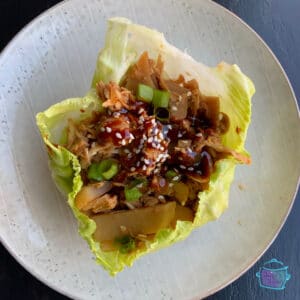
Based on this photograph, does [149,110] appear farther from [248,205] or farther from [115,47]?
[248,205]

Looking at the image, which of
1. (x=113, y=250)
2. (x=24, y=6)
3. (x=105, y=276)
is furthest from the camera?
(x=24, y=6)

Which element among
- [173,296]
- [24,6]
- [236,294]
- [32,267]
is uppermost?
[24,6]

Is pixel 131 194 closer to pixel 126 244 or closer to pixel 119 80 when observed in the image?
pixel 126 244

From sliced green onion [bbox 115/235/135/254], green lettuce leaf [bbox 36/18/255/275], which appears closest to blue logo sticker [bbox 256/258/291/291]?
green lettuce leaf [bbox 36/18/255/275]

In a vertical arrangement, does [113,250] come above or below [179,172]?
below

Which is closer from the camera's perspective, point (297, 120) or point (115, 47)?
point (115, 47)

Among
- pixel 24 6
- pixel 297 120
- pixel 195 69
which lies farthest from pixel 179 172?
pixel 24 6

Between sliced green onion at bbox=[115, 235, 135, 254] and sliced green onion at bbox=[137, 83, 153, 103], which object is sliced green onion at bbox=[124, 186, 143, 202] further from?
sliced green onion at bbox=[137, 83, 153, 103]

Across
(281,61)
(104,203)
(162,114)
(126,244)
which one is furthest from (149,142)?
(281,61)
